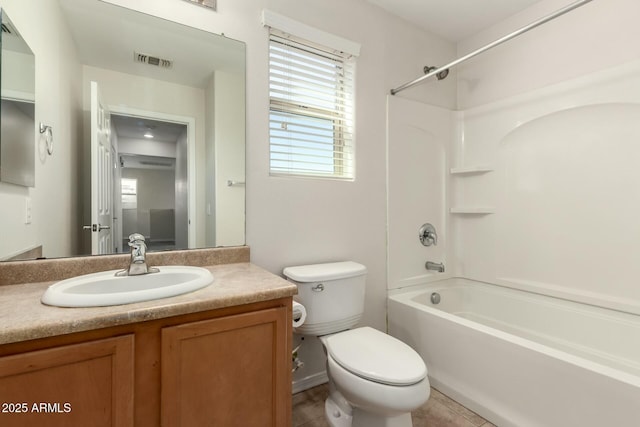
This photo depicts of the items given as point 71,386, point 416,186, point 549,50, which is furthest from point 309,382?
point 549,50

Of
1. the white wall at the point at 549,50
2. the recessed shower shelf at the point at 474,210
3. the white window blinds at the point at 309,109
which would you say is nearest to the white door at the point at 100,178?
the white window blinds at the point at 309,109

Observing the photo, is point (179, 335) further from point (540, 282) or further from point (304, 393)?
point (540, 282)

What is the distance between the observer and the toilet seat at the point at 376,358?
3.87 ft

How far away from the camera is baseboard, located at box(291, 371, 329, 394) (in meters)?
1.79

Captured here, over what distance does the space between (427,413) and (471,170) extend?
173cm

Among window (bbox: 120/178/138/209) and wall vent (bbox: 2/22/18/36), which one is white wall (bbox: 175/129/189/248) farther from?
wall vent (bbox: 2/22/18/36)

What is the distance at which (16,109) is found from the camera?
1.10 meters

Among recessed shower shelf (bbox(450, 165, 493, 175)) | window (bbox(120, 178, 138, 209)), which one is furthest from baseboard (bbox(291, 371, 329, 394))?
recessed shower shelf (bbox(450, 165, 493, 175))

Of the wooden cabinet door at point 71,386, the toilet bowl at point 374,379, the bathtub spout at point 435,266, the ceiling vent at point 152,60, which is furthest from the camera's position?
the bathtub spout at point 435,266

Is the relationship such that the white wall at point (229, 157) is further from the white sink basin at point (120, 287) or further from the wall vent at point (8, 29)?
the wall vent at point (8, 29)

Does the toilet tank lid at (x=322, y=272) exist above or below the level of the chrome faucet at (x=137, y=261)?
below

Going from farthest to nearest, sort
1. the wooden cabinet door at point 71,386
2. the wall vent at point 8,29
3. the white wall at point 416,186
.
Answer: the white wall at point 416,186 → the wall vent at point 8,29 → the wooden cabinet door at point 71,386

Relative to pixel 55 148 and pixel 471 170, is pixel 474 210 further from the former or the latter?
pixel 55 148

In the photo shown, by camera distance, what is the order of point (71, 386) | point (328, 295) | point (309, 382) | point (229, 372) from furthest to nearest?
point (309, 382) → point (328, 295) → point (229, 372) → point (71, 386)
